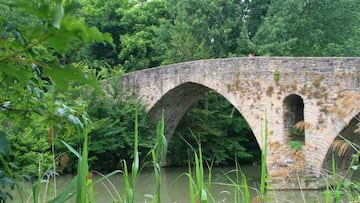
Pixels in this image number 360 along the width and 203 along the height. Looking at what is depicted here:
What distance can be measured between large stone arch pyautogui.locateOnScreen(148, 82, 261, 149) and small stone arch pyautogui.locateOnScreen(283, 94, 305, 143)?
3.02 meters

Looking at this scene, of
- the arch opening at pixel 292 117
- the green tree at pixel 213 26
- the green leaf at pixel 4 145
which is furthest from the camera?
the green tree at pixel 213 26

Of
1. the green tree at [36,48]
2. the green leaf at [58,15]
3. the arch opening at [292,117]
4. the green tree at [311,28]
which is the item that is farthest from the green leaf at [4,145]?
the green tree at [311,28]

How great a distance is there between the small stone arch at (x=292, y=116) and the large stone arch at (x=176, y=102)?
9.92ft

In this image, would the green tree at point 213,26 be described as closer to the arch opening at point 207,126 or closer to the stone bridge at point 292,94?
the arch opening at point 207,126

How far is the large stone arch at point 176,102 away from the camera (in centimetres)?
1453

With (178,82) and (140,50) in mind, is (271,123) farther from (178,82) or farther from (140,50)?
(140,50)

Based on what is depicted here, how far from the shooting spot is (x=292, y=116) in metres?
11.4

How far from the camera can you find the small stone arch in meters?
11.3

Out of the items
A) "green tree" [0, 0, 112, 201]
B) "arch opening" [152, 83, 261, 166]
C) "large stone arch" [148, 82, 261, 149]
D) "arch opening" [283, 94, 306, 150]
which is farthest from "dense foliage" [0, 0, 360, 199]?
"green tree" [0, 0, 112, 201]

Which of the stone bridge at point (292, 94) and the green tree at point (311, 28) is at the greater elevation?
the green tree at point (311, 28)

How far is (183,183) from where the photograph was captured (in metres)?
12.1

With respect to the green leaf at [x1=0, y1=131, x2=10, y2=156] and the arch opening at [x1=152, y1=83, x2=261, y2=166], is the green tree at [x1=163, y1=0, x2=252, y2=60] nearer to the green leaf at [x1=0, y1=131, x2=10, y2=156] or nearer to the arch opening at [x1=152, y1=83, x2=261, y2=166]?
the arch opening at [x1=152, y1=83, x2=261, y2=166]

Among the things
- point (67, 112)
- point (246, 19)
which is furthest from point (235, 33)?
point (67, 112)

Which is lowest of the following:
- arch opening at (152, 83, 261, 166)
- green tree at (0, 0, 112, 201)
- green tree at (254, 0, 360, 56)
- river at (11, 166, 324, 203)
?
river at (11, 166, 324, 203)
